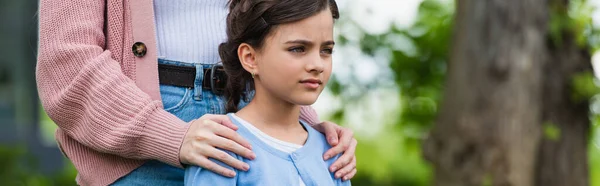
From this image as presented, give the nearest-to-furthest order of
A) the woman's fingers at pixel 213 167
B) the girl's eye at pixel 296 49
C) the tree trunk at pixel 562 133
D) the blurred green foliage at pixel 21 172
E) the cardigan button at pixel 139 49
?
the woman's fingers at pixel 213 167 → the girl's eye at pixel 296 49 → the cardigan button at pixel 139 49 → the tree trunk at pixel 562 133 → the blurred green foliage at pixel 21 172

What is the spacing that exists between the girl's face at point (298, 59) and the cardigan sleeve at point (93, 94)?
265 millimetres

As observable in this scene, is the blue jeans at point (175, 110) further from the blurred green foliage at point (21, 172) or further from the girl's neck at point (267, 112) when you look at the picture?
the blurred green foliage at point (21, 172)

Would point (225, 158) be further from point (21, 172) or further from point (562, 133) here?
point (21, 172)

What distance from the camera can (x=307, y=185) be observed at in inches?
107

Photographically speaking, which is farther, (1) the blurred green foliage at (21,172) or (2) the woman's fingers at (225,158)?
(1) the blurred green foliage at (21,172)

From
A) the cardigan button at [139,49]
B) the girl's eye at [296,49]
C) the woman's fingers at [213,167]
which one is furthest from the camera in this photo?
the cardigan button at [139,49]

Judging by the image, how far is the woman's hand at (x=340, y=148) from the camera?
9.36 ft

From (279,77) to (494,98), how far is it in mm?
4530

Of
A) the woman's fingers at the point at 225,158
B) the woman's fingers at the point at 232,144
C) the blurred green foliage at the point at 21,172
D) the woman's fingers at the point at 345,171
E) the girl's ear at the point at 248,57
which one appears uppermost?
the girl's ear at the point at 248,57

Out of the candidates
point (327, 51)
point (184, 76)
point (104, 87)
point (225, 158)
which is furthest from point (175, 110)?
point (327, 51)

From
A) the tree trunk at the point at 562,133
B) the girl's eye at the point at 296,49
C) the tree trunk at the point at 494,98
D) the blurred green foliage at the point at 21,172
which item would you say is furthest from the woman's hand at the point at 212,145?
the blurred green foliage at the point at 21,172

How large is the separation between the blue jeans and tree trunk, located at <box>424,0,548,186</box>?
14.2 ft

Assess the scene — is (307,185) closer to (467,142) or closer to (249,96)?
(249,96)

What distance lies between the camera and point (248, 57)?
9.11 ft
